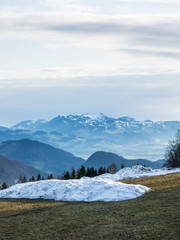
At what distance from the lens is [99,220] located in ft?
79.2

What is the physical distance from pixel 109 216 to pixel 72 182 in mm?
15366

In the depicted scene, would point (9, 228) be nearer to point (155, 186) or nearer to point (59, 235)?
point (59, 235)

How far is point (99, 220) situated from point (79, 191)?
1272cm

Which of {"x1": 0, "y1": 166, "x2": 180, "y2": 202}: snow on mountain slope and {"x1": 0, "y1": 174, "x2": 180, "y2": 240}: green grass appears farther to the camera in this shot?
{"x1": 0, "y1": 166, "x2": 180, "y2": 202}: snow on mountain slope

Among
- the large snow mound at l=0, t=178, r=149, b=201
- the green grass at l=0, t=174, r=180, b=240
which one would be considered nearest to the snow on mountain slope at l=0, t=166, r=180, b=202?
the large snow mound at l=0, t=178, r=149, b=201

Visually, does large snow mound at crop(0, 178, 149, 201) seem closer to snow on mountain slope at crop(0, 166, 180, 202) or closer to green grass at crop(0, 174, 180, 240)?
snow on mountain slope at crop(0, 166, 180, 202)

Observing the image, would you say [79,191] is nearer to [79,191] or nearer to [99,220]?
[79,191]

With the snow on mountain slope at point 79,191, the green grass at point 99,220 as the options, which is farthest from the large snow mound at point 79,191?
the green grass at point 99,220

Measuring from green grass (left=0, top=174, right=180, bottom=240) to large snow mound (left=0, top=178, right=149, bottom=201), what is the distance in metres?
1.93

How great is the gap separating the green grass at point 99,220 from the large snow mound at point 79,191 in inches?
76.0

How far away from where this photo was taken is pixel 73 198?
35250 millimetres

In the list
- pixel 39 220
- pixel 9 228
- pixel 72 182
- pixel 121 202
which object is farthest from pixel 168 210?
pixel 72 182

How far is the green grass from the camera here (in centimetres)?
2022

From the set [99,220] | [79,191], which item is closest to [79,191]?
[79,191]
